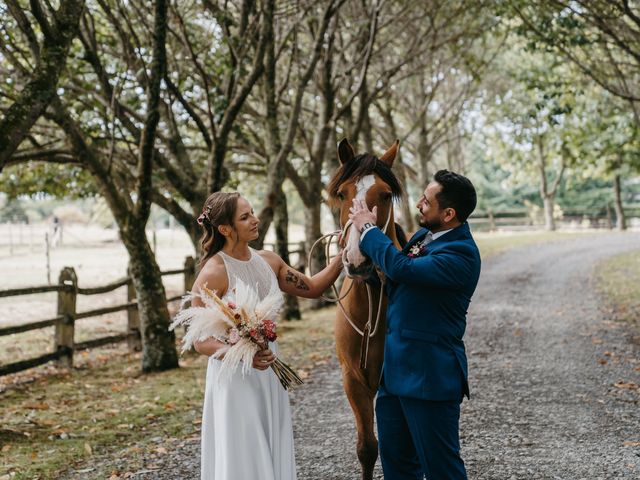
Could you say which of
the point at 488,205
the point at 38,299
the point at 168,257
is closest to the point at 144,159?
the point at 38,299

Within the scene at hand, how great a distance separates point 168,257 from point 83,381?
24844mm

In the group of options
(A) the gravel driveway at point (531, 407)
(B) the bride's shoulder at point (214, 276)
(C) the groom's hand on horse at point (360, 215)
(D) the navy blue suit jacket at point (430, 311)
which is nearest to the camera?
(D) the navy blue suit jacket at point (430, 311)

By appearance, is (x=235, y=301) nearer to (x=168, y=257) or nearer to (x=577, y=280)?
(x=577, y=280)

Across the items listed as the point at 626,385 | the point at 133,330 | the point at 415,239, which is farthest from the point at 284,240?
the point at 415,239

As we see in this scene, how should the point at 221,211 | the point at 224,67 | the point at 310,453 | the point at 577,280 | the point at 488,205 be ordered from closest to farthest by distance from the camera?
the point at 221,211, the point at 310,453, the point at 224,67, the point at 577,280, the point at 488,205

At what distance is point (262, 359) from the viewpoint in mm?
3156

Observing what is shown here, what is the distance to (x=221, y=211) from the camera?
3492 millimetres

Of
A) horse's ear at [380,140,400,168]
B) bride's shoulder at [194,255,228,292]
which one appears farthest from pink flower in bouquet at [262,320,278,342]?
horse's ear at [380,140,400,168]

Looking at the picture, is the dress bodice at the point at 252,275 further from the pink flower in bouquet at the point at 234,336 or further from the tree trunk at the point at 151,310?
the tree trunk at the point at 151,310

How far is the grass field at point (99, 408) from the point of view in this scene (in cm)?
569

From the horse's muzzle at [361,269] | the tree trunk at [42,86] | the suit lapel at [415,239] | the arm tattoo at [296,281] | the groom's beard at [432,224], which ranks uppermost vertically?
the tree trunk at [42,86]

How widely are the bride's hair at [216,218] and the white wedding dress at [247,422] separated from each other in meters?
0.11

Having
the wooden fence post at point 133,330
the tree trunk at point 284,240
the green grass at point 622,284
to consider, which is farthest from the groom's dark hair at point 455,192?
the tree trunk at point 284,240

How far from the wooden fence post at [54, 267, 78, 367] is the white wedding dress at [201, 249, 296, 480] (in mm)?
6905
